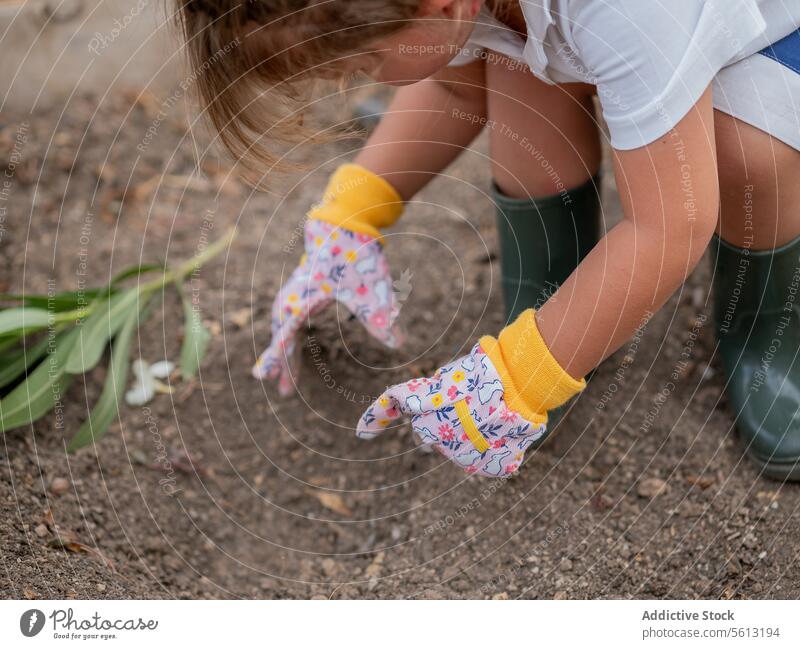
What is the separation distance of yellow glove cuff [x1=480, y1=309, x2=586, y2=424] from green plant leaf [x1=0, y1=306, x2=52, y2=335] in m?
0.63

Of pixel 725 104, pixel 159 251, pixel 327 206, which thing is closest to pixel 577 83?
pixel 725 104

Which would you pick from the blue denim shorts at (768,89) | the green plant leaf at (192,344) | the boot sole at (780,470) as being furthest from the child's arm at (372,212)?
the boot sole at (780,470)

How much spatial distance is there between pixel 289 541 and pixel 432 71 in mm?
574

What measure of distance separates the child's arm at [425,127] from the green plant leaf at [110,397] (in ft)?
1.34

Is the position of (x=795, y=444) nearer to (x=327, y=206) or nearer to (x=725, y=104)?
(x=725, y=104)

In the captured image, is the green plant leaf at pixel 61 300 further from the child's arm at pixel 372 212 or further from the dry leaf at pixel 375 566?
the dry leaf at pixel 375 566

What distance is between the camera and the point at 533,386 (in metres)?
0.85

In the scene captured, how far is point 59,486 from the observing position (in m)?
1.04

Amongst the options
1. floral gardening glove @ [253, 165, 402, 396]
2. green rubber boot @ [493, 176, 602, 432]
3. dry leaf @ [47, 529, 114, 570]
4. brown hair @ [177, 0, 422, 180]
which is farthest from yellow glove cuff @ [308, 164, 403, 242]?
dry leaf @ [47, 529, 114, 570]

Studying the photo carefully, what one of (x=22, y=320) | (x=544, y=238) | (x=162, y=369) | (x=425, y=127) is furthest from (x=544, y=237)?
(x=22, y=320)

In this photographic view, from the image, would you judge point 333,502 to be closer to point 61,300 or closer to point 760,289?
point 61,300

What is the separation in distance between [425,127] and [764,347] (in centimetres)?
51

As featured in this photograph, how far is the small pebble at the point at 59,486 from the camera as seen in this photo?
1028 millimetres
